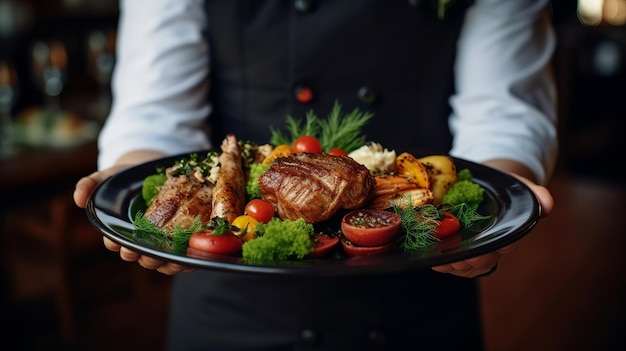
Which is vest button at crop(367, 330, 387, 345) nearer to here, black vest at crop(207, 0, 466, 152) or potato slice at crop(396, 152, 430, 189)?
black vest at crop(207, 0, 466, 152)

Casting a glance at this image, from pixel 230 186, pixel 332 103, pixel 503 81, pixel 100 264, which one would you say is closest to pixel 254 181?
pixel 230 186

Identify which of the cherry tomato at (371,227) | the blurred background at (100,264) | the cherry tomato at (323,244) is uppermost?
the cherry tomato at (371,227)

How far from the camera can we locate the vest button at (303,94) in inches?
78.6

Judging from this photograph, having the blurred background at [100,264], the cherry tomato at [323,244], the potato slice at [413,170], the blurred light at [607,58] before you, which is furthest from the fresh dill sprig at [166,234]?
the blurred light at [607,58]

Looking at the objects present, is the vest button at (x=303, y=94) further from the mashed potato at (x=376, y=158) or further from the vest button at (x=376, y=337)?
the vest button at (x=376, y=337)

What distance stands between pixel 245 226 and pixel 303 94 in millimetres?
792

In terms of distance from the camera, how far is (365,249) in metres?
1.19

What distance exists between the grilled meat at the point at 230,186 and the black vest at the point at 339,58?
46cm

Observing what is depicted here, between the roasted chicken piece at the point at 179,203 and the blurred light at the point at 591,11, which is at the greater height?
the roasted chicken piece at the point at 179,203

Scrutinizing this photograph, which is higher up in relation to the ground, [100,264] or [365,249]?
[365,249]

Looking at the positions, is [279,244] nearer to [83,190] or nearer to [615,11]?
[83,190]

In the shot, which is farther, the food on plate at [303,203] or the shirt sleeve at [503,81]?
the shirt sleeve at [503,81]

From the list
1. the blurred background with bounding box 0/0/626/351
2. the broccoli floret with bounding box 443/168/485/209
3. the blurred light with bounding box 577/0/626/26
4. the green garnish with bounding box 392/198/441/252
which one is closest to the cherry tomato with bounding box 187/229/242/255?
the green garnish with bounding box 392/198/441/252

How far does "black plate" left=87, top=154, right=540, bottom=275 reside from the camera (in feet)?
3.47
